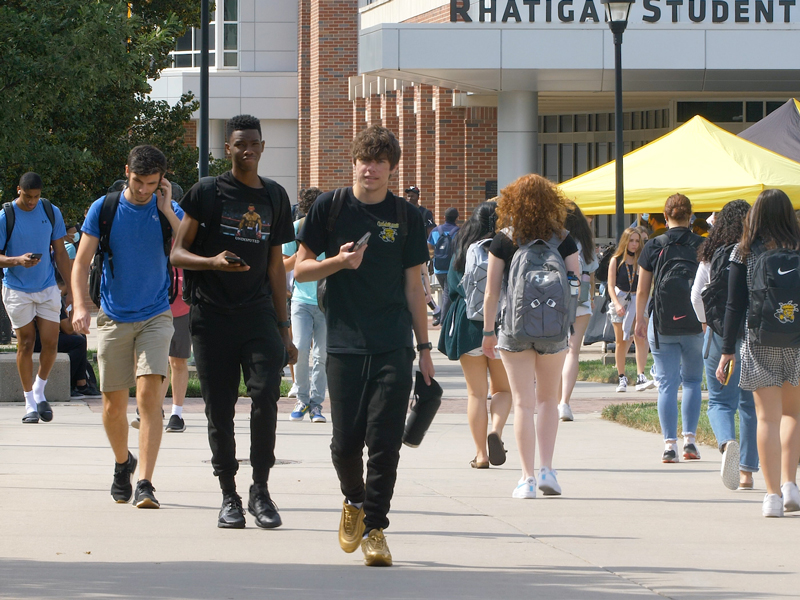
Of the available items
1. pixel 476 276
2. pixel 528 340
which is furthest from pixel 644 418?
pixel 528 340

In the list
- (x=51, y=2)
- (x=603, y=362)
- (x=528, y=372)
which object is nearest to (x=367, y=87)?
(x=603, y=362)

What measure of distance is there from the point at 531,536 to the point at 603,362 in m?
10.2

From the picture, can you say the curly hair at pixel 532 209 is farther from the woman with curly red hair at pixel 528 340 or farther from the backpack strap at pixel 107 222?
the backpack strap at pixel 107 222

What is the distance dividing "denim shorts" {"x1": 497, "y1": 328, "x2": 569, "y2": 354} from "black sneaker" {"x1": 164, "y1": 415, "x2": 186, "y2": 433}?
3587 mm

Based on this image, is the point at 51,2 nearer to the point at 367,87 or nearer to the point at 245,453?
the point at 245,453

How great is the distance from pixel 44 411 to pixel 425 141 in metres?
21.1

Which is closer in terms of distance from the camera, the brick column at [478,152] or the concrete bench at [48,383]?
the concrete bench at [48,383]

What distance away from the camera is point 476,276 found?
8.70 metres

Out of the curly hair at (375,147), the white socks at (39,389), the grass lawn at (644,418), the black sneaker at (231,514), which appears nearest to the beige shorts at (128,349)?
the black sneaker at (231,514)

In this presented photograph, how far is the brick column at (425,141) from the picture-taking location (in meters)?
31.3

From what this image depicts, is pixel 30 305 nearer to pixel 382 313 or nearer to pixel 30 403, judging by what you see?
pixel 30 403

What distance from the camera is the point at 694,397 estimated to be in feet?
31.0

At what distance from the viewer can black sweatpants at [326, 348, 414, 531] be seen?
592 centimetres

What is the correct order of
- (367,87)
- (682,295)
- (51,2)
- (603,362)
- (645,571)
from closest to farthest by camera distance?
1. (645,571)
2. (682,295)
3. (51,2)
4. (603,362)
5. (367,87)
